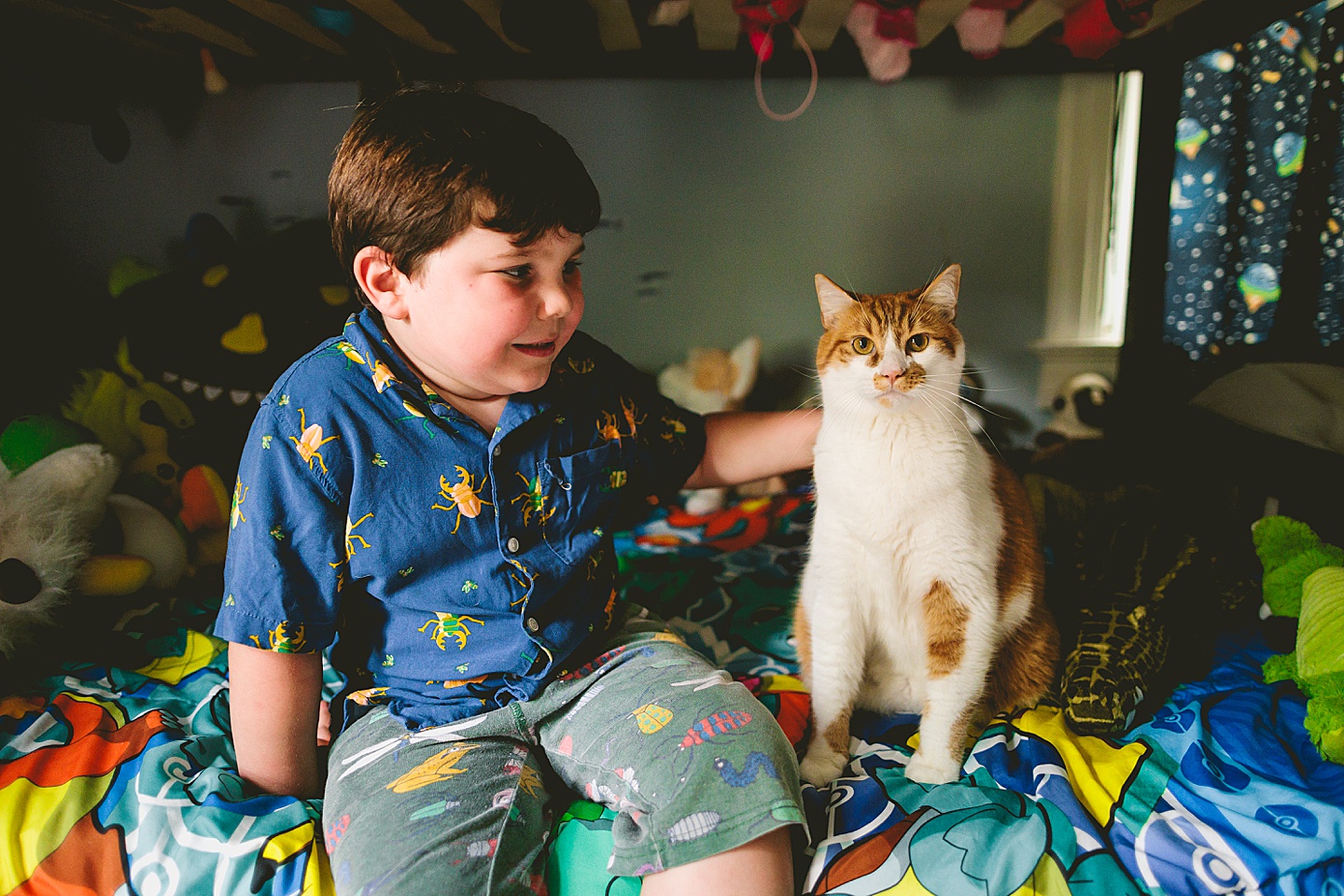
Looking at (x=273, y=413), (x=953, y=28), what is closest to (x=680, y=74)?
(x=953, y=28)

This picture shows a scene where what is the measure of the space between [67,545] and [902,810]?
3.69 ft

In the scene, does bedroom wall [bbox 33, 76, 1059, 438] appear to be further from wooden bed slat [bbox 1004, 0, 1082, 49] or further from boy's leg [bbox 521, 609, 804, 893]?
boy's leg [bbox 521, 609, 804, 893]

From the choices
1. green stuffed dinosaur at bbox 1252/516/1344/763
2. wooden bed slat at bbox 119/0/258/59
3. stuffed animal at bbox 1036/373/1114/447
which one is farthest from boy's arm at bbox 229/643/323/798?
stuffed animal at bbox 1036/373/1114/447

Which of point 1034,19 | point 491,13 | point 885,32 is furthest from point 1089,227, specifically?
point 491,13

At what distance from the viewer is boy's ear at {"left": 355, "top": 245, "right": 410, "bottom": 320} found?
0.72 m

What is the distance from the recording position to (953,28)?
160cm

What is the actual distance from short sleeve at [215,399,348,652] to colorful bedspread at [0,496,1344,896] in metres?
0.17

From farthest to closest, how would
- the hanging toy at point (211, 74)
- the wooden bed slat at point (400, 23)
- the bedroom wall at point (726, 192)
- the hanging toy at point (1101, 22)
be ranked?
the bedroom wall at point (726, 192) < the hanging toy at point (211, 74) < the wooden bed slat at point (400, 23) < the hanging toy at point (1101, 22)

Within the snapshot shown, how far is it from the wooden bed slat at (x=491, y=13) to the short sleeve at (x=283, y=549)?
3.14ft

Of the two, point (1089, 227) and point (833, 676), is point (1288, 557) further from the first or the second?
point (1089, 227)

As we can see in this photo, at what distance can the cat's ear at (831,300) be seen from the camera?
83 centimetres

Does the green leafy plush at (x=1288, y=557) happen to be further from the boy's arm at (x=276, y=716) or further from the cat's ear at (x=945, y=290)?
the boy's arm at (x=276, y=716)

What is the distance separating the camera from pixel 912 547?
31.0 inches

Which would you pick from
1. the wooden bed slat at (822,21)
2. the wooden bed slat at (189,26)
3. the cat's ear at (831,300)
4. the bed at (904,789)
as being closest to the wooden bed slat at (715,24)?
the wooden bed slat at (822,21)
